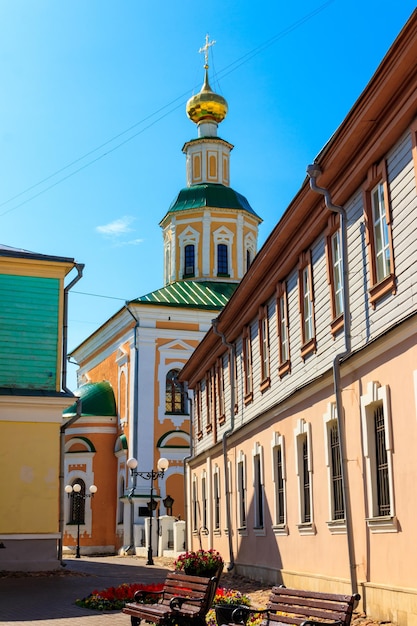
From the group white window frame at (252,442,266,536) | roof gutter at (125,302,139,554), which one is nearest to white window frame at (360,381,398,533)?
white window frame at (252,442,266,536)

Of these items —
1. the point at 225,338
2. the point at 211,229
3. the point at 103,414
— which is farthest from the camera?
the point at 211,229

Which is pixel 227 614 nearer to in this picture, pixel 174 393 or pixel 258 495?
pixel 258 495

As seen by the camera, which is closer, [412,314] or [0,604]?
[412,314]

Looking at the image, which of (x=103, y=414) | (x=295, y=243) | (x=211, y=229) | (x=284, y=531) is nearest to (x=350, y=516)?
(x=284, y=531)

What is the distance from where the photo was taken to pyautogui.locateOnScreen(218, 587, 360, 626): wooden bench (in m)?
7.97

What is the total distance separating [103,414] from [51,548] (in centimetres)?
2020

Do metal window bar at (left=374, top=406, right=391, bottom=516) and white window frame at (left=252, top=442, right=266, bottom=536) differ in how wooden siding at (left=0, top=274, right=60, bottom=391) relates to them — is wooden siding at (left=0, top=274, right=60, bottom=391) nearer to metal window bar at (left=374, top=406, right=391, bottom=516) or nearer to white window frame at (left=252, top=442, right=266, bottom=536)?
white window frame at (left=252, top=442, right=266, bottom=536)

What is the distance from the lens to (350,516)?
1229cm

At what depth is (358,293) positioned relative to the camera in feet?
40.6

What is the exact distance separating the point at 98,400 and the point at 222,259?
31.9ft

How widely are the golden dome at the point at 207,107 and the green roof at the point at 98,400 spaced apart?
1534cm

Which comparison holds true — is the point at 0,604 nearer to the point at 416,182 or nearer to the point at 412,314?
the point at 412,314

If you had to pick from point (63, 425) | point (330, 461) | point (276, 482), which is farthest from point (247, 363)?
point (330, 461)

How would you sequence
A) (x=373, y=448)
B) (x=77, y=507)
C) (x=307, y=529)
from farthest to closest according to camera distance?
(x=77, y=507) < (x=307, y=529) < (x=373, y=448)
